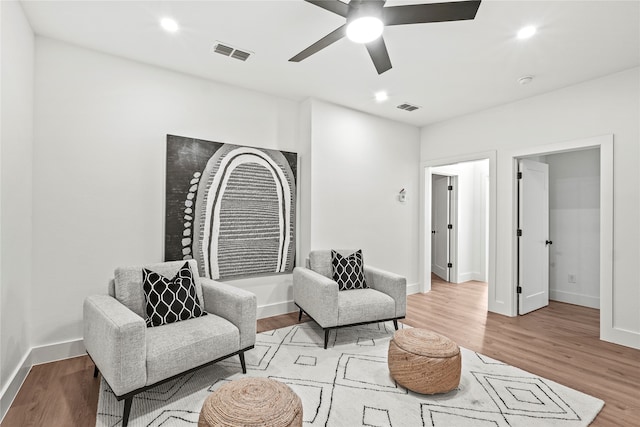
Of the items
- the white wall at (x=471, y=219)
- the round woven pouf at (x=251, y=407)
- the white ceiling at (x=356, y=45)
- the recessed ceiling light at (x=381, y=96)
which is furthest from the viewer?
the white wall at (x=471, y=219)

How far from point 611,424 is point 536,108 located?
10.5ft

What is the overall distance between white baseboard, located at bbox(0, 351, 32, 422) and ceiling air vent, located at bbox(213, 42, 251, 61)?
287 centimetres

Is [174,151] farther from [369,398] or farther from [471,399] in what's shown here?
[471,399]

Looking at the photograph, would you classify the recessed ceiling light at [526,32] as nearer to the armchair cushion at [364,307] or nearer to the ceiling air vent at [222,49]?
the ceiling air vent at [222,49]

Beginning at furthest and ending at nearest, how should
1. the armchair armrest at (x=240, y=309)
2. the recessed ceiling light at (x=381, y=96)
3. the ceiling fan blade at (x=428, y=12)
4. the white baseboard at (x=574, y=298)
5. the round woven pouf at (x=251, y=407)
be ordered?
1. the white baseboard at (x=574, y=298)
2. the recessed ceiling light at (x=381, y=96)
3. the armchair armrest at (x=240, y=309)
4. the ceiling fan blade at (x=428, y=12)
5. the round woven pouf at (x=251, y=407)

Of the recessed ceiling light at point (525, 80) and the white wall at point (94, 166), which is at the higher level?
the recessed ceiling light at point (525, 80)

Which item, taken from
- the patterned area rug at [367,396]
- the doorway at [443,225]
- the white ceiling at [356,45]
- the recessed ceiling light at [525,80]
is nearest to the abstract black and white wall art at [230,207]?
the white ceiling at [356,45]

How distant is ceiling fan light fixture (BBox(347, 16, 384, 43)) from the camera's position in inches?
73.9

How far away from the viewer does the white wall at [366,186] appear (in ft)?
13.3

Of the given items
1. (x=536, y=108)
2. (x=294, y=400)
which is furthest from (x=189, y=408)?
(x=536, y=108)

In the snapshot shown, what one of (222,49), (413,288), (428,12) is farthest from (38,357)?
(413,288)

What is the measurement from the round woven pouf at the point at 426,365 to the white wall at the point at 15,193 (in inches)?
98.5

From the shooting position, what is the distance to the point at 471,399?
2.19m

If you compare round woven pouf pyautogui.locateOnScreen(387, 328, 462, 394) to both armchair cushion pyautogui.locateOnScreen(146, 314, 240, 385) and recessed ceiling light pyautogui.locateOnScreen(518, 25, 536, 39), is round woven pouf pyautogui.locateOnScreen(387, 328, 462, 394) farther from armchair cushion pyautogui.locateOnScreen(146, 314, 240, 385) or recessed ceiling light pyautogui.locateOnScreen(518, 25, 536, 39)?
recessed ceiling light pyautogui.locateOnScreen(518, 25, 536, 39)
